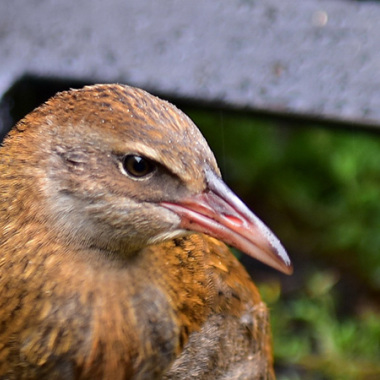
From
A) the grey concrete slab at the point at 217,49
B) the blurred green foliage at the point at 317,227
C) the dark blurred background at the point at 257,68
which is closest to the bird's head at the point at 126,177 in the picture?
the dark blurred background at the point at 257,68

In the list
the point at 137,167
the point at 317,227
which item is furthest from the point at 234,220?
the point at 317,227

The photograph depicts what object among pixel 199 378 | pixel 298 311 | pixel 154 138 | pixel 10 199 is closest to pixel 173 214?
pixel 154 138

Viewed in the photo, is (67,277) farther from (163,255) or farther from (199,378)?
(199,378)

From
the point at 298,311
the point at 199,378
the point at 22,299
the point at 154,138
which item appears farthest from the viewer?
the point at 298,311

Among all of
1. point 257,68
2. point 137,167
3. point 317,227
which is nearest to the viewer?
point 137,167

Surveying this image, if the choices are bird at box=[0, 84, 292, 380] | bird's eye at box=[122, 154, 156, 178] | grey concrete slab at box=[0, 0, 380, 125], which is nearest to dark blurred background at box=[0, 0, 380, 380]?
grey concrete slab at box=[0, 0, 380, 125]

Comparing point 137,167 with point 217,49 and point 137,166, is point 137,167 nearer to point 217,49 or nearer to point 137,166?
point 137,166

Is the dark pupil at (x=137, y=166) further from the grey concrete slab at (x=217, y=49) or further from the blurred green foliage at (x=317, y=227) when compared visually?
the blurred green foliage at (x=317, y=227)
